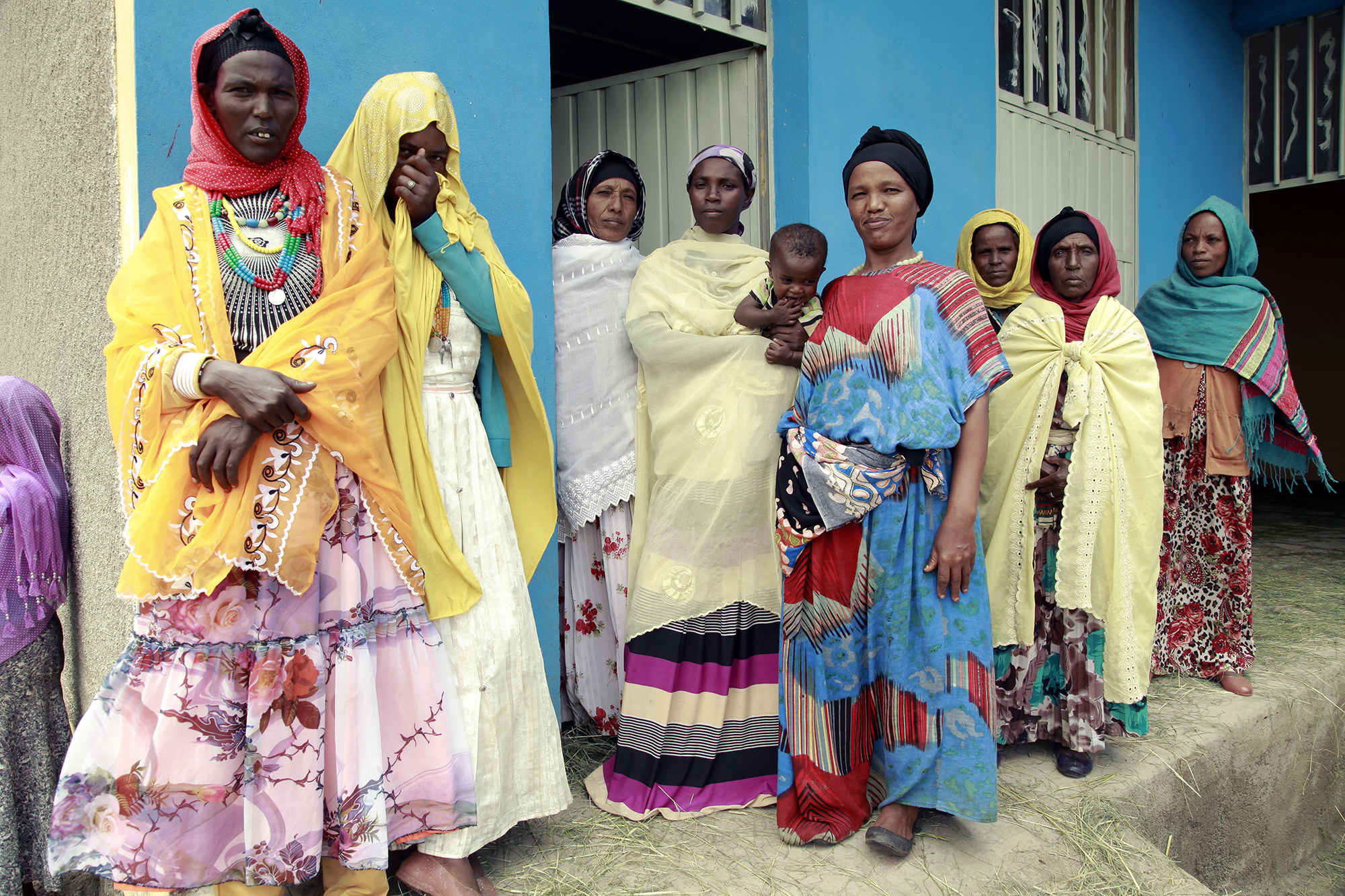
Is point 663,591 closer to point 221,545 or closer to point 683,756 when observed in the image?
point 683,756

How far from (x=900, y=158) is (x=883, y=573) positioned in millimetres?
1173

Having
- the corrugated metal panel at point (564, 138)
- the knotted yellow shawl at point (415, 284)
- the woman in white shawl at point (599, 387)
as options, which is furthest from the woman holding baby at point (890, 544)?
the corrugated metal panel at point (564, 138)

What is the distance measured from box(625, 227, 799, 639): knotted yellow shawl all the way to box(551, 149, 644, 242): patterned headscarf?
0.53 m

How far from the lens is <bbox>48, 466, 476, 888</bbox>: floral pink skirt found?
6.35 ft

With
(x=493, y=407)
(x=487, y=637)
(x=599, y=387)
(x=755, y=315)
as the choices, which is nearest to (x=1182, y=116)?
(x=755, y=315)

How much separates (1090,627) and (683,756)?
1.51 m

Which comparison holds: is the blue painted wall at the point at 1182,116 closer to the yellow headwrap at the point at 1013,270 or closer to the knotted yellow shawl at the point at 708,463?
the yellow headwrap at the point at 1013,270

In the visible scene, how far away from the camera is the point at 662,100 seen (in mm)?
4422

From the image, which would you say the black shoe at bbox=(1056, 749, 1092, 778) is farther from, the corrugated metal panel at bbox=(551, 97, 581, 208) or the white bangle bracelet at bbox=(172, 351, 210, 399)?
the corrugated metal panel at bbox=(551, 97, 581, 208)

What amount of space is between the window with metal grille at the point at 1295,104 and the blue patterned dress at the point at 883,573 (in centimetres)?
574

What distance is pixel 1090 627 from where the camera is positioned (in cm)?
324

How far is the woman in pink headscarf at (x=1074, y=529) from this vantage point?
10.5ft

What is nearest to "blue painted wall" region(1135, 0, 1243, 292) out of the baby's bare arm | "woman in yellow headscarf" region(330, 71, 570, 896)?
the baby's bare arm

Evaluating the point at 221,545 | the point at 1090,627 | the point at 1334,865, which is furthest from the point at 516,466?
the point at 1334,865
